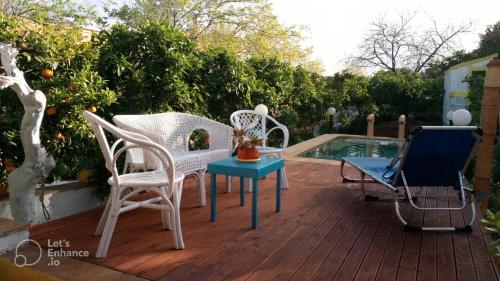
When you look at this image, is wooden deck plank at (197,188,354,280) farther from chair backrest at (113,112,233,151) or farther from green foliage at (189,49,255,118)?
green foliage at (189,49,255,118)

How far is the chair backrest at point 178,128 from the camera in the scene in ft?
11.0

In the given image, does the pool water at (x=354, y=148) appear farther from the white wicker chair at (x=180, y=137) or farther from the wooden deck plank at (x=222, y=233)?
the wooden deck plank at (x=222, y=233)

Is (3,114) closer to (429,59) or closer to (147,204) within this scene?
(147,204)

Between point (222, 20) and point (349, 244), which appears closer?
point (349, 244)

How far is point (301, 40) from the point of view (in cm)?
1708

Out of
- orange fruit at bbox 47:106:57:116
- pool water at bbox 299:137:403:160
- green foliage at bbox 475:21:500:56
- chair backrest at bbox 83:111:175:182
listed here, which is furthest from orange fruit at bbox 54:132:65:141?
green foliage at bbox 475:21:500:56

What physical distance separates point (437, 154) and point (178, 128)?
2.30 m

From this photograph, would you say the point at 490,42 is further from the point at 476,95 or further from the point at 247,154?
the point at 247,154

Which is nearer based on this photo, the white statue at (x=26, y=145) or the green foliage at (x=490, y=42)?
the white statue at (x=26, y=145)

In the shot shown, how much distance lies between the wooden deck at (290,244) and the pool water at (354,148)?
155 inches

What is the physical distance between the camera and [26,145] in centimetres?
245

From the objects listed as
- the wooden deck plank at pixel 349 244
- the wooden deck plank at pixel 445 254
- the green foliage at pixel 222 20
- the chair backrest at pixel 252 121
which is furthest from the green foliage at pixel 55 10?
the wooden deck plank at pixel 445 254

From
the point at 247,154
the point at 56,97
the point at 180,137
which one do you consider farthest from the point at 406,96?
the point at 56,97

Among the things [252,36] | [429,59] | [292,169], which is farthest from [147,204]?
[429,59]
